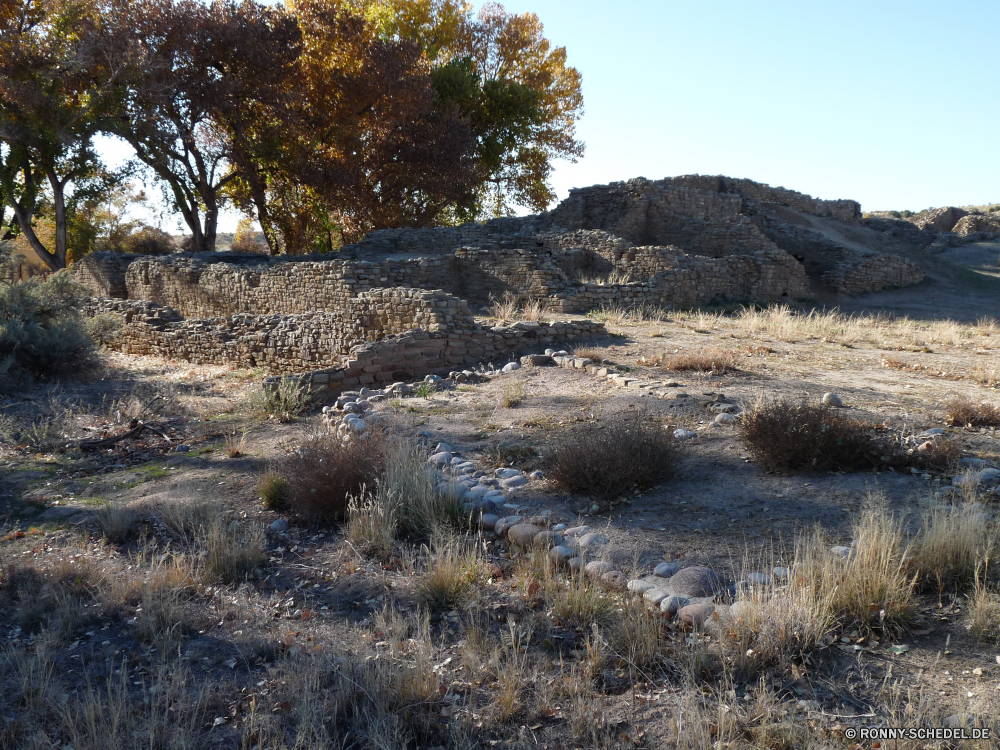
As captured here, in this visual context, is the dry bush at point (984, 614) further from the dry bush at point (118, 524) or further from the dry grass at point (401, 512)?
the dry bush at point (118, 524)

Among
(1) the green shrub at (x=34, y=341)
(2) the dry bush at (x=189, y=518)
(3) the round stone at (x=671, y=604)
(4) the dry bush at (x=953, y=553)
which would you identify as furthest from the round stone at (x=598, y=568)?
(1) the green shrub at (x=34, y=341)

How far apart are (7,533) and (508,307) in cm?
898

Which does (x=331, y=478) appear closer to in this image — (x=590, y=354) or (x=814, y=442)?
(x=814, y=442)

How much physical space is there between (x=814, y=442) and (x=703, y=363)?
3733 mm

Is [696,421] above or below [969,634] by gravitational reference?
above

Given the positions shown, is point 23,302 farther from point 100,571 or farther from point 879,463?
point 879,463

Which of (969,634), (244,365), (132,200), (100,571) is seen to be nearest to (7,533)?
(100,571)

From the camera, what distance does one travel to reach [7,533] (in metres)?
5.71

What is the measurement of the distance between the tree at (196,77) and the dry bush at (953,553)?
2284 centimetres

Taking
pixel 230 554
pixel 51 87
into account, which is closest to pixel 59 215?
pixel 51 87

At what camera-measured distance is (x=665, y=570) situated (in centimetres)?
393

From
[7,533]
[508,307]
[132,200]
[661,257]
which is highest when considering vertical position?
[132,200]

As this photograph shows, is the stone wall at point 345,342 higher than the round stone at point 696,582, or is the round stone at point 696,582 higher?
the stone wall at point 345,342

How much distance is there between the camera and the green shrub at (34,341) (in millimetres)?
11009
